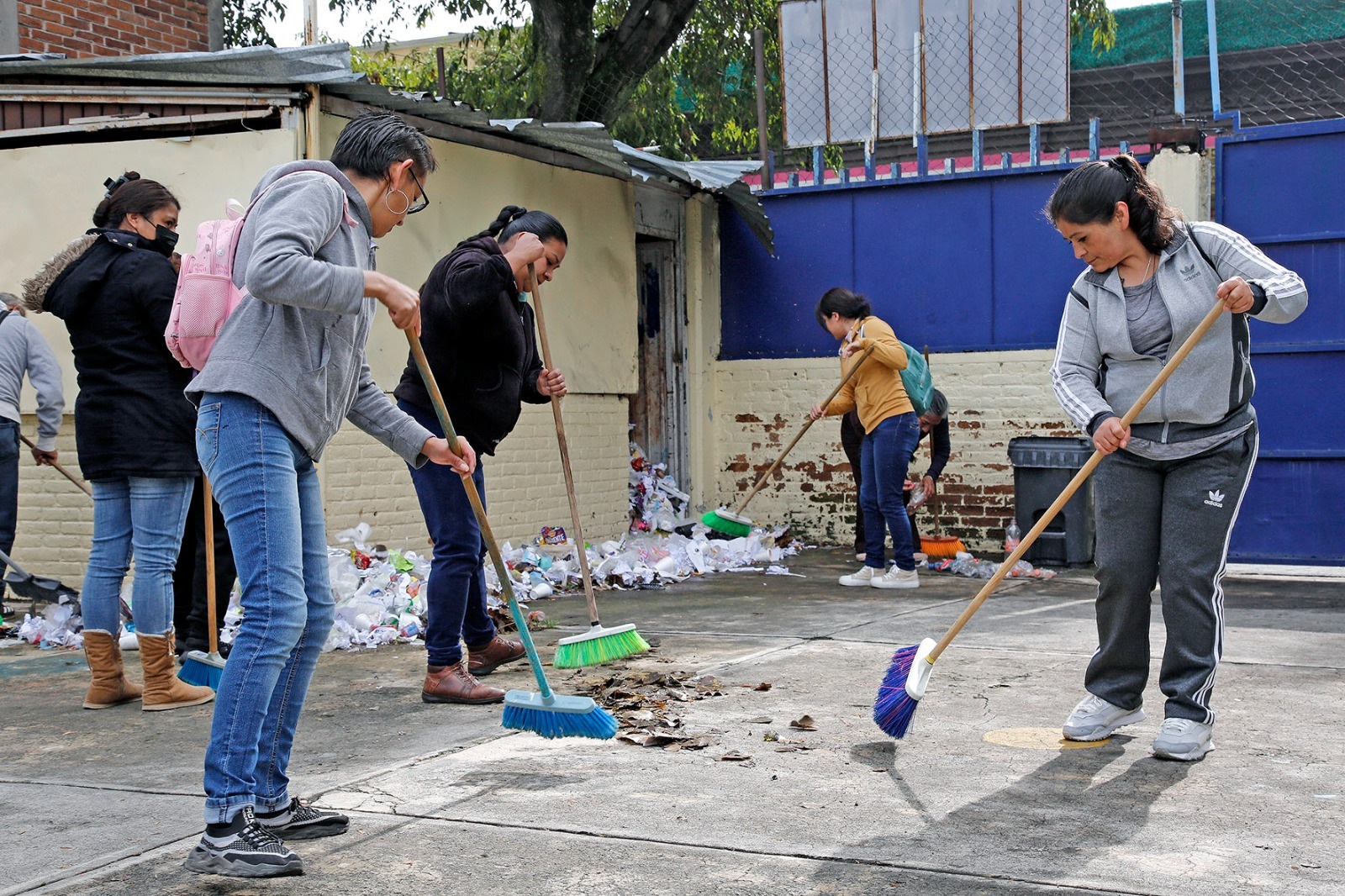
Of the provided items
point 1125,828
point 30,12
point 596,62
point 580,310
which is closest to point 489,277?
point 1125,828

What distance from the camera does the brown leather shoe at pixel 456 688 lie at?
4.65 m

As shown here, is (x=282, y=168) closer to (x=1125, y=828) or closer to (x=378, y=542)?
(x=1125, y=828)

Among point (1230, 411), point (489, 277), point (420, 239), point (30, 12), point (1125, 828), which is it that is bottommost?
point (1125, 828)

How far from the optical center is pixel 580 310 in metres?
10.0

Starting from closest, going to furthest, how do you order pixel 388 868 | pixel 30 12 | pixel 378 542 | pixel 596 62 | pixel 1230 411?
pixel 388 868
pixel 1230 411
pixel 378 542
pixel 30 12
pixel 596 62

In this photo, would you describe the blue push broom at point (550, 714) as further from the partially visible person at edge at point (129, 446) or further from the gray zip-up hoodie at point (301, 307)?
the partially visible person at edge at point (129, 446)

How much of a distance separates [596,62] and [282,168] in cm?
987

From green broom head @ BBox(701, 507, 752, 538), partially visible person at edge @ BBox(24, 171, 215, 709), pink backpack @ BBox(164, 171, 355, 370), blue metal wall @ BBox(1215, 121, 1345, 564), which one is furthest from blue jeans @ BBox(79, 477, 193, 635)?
blue metal wall @ BBox(1215, 121, 1345, 564)

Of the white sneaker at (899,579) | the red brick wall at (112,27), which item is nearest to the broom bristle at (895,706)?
the white sneaker at (899,579)

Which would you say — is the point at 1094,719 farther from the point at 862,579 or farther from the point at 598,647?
the point at 862,579

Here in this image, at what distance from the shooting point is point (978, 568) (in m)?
8.97

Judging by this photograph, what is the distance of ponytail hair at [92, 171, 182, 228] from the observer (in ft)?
16.3

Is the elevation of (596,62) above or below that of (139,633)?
above

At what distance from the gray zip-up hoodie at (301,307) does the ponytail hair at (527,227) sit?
1729 mm
